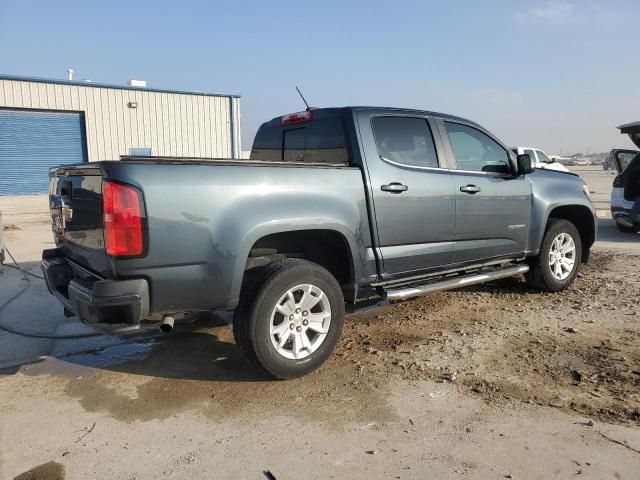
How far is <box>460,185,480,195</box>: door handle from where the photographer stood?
464 centimetres

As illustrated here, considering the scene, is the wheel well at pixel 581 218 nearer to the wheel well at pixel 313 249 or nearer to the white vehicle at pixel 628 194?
the wheel well at pixel 313 249

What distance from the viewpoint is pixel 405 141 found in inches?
174

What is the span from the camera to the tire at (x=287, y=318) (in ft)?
11.1

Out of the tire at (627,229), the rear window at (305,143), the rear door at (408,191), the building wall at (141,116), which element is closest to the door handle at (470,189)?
the rear door at (408,191)

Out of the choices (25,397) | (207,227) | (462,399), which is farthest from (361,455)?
(25,397)

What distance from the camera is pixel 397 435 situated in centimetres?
289

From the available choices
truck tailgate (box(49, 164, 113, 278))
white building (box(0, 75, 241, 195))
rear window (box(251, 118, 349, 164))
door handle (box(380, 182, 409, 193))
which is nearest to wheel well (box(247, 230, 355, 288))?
door handle (box(380, 182, 409, 193))

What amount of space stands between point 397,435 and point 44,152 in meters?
23.2

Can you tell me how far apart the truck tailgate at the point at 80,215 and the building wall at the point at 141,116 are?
65.1 feet

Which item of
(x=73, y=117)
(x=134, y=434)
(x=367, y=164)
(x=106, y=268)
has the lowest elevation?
(x=134, y=434)

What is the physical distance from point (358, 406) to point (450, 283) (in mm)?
1739

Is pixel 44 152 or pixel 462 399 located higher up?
pixel 44 152

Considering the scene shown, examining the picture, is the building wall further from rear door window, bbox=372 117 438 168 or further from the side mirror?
the side mirror

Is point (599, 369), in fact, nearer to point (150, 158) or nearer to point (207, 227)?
point (207, 227)
